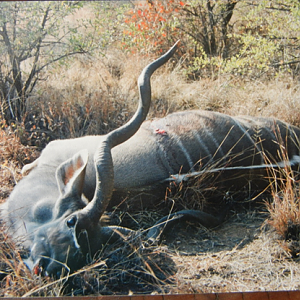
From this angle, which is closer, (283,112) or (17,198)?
(17,198)

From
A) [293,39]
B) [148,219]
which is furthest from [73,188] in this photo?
[293,39]

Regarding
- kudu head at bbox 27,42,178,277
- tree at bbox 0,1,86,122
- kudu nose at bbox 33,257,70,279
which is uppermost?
tree at bbox 0,1,86,122

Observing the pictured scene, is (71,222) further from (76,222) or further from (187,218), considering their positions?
(187,218)

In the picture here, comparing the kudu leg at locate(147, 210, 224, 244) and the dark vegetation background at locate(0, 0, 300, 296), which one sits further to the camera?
the dark vegetation background at locate(0, 0, 300, 296)

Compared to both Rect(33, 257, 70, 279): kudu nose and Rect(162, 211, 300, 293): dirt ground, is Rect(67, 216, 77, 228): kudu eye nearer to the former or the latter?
Rect(33, 257, 70, 279): kudu nose

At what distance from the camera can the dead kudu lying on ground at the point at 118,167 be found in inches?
84.4

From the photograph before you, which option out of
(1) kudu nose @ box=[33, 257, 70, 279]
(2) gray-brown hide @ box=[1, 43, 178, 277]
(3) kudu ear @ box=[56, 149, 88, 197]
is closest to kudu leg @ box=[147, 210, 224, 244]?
(2) gray-brown hide @ box=[1, 43, 178, 277]

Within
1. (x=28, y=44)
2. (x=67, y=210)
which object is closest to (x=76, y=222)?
(x=67, y=210)

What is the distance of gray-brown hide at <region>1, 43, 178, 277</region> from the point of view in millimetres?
2061

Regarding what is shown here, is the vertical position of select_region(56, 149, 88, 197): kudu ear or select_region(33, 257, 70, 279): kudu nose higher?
select_region(56, 149, 88, 197): kudu ear

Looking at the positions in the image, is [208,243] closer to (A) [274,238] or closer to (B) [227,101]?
(A) [274,238]

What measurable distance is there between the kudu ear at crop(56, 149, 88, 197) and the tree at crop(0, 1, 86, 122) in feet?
4.80

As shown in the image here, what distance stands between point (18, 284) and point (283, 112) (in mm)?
2772

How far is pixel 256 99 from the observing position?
4.09 m
